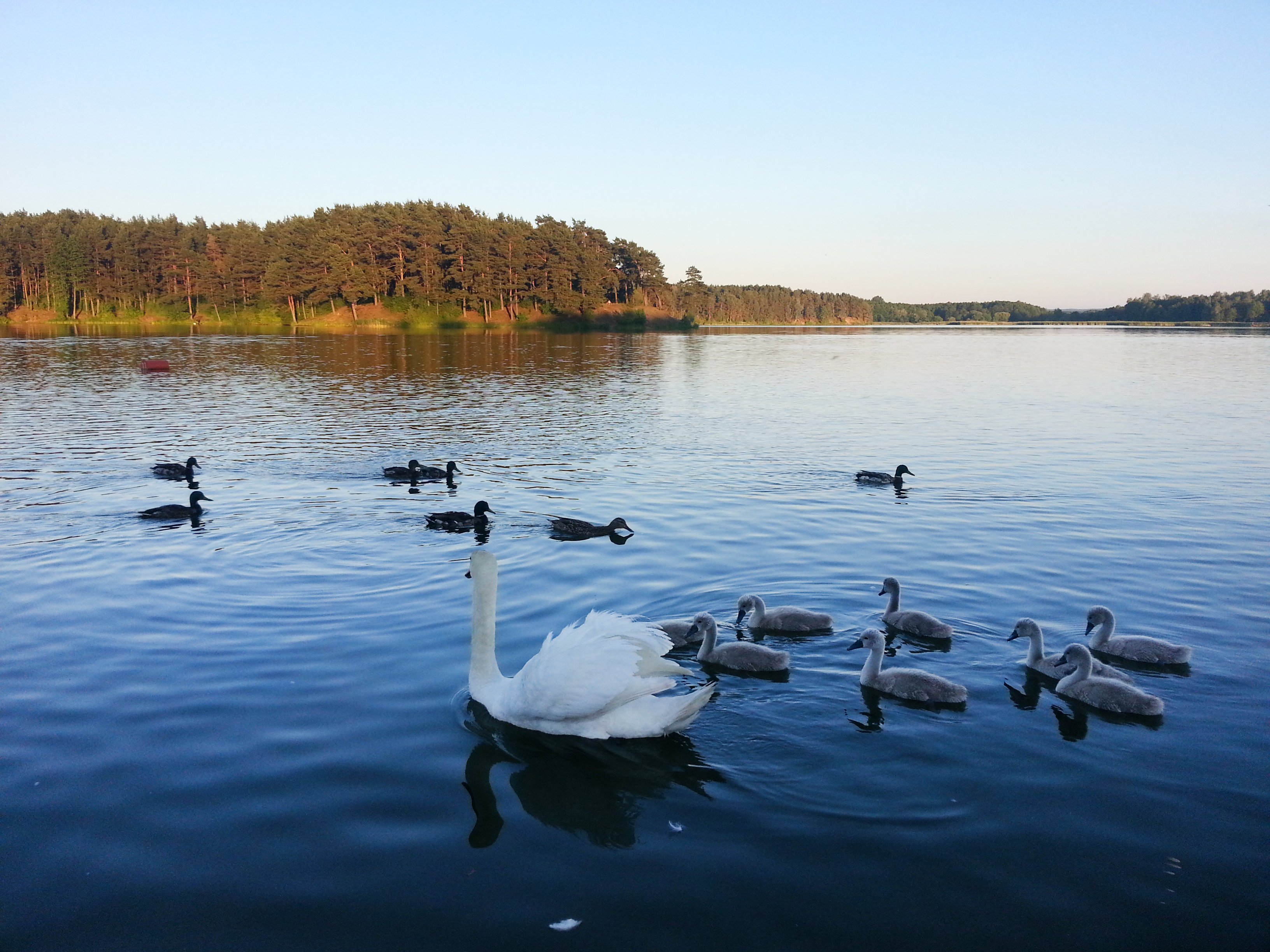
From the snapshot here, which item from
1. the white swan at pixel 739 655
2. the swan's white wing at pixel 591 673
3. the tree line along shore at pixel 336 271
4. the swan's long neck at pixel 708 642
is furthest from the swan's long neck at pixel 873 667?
the tree line along shore at pixel 336 271

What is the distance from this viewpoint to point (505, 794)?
20.1 feet

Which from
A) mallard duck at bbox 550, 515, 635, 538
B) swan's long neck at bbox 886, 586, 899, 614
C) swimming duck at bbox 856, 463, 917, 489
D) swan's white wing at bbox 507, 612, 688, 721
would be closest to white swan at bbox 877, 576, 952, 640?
swan's long neck at bbox 886, 586, 899, 614

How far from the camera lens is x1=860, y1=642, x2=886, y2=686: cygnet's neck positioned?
26.3ft

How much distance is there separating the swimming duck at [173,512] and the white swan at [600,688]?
34.6 ft

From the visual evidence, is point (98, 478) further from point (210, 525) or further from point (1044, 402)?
point (1044, 402)

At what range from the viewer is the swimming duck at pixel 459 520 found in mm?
14930

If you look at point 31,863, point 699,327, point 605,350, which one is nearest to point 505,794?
point 31,863

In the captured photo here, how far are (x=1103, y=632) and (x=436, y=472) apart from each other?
46.6 feet

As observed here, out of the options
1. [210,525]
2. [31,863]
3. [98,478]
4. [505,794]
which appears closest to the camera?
[31,863]

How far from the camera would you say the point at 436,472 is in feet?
63.2

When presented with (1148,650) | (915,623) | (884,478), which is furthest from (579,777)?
(884,478)

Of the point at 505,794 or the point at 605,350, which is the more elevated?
the point at 605,350

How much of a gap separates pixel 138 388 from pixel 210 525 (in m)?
28.3

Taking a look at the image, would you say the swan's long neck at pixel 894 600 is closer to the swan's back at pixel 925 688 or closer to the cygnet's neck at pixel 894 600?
the cygnet's neck at pixel 894 600
